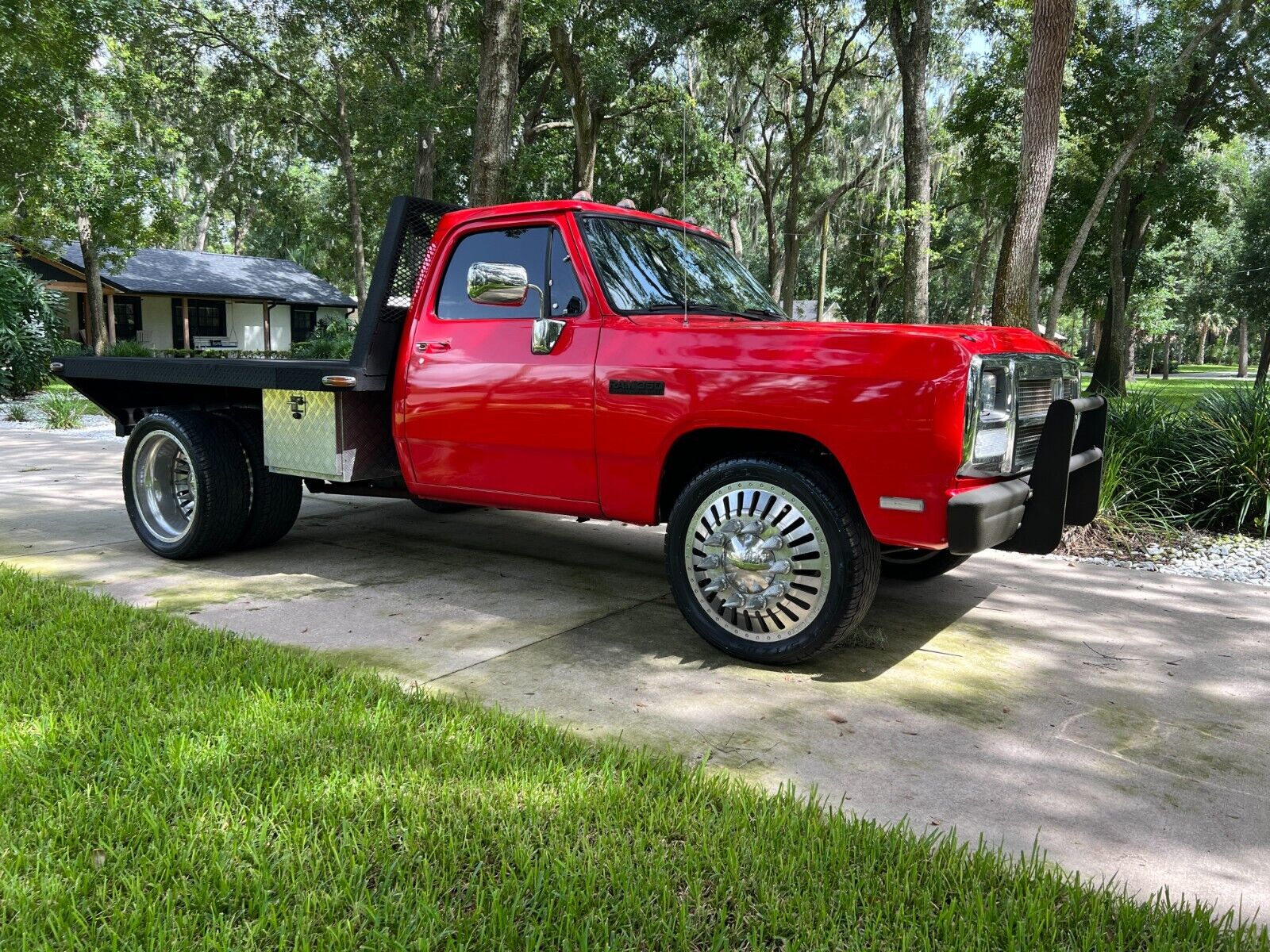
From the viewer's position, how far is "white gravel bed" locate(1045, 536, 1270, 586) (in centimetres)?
633

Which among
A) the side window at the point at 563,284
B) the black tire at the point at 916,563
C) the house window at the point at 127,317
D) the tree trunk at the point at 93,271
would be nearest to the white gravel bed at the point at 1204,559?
the black tire at the point at 916,563

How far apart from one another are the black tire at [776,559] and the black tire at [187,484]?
10.5ft

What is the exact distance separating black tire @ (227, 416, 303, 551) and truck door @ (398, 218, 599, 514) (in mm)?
1406

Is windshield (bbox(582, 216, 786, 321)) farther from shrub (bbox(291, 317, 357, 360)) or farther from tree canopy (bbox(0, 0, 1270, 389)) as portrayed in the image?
shrub (bbox(291, 317, 357, 360))

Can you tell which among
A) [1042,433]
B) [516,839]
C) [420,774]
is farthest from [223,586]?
[1042,433]

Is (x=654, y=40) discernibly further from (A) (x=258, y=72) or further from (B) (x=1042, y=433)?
(B) (x=1042, y=433)

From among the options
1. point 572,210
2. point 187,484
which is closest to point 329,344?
point 187,484

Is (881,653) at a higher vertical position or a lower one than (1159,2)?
lower

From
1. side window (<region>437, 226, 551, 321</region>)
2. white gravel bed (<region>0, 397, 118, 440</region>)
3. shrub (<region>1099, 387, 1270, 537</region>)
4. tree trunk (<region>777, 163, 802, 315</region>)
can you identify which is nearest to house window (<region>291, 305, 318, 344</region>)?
tree trunk (<region>777, 163, 802, 315</region>)

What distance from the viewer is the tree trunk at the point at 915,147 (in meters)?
16.2

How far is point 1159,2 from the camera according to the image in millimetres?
20203

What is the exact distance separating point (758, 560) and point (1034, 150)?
6233 millimetres

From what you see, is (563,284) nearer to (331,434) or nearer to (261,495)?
(331,434)

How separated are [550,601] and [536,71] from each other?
2169cm
